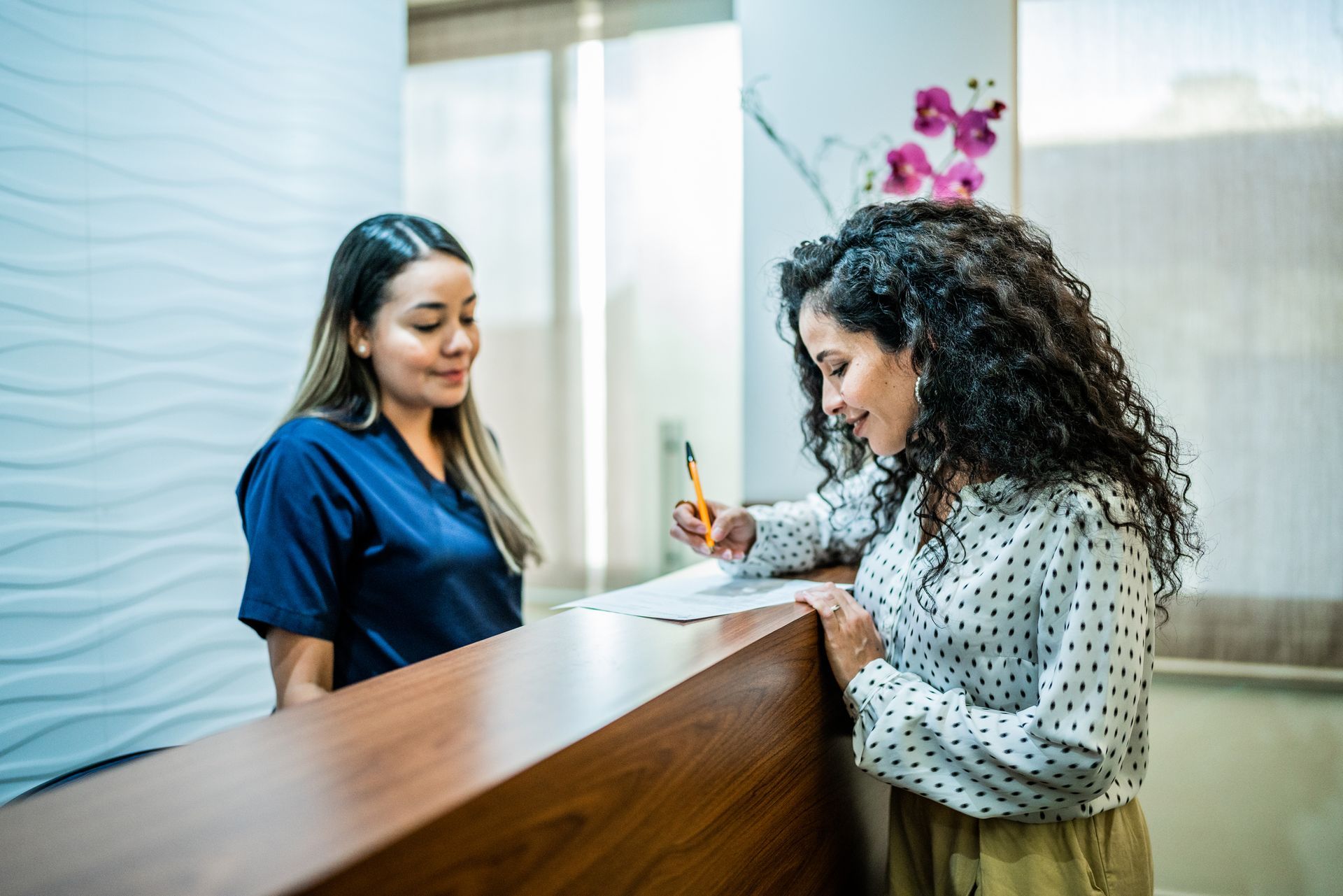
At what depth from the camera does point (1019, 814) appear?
1054mm

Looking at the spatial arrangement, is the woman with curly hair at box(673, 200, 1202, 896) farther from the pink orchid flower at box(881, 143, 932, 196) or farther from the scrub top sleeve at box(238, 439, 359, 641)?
the pink orchid flower at box(881, 143, 932, 196)

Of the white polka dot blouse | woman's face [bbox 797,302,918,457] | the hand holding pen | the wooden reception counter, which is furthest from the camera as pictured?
the hand holding pen

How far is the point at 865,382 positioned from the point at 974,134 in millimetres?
1083

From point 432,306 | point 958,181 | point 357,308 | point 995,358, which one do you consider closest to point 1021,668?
point 995,358

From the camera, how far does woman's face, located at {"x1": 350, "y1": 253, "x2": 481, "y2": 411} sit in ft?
5.17

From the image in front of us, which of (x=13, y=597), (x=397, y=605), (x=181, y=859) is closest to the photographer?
(x=181, y=859)

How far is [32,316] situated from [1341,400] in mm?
2537

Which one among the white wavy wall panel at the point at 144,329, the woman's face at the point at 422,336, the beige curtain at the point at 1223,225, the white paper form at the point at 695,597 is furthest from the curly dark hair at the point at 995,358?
the white wavy wall panel at the point at 144,329

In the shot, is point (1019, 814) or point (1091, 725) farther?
point (1019, 814)

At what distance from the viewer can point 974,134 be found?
2025 mm

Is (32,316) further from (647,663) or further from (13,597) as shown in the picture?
(647,663)

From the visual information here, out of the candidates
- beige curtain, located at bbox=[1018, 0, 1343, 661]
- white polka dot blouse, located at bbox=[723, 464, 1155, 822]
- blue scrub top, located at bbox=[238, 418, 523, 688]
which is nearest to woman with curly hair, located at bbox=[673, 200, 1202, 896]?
white polka dot blouse, located at bbox=[723, 464, 1155, 822]

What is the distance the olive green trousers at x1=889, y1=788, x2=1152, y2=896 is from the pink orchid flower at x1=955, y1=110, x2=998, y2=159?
1380 millimetres

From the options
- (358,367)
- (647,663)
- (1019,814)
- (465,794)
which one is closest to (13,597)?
(358,367)
